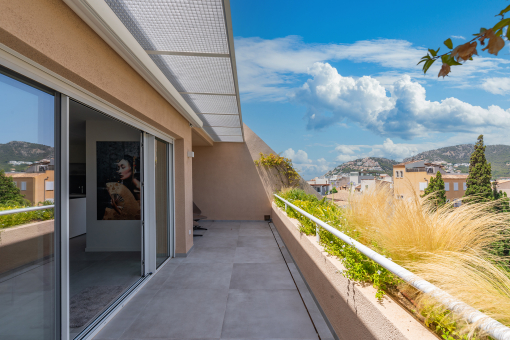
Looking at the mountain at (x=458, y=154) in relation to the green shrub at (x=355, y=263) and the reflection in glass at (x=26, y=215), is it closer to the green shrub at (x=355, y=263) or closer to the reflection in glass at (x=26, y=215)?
A: the green shrub at (x=355, y=263)

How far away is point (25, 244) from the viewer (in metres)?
1.82

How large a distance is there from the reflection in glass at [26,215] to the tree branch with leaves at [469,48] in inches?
89.7

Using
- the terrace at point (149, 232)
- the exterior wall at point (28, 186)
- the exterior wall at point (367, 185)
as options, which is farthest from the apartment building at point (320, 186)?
the exterior wall at point (28, 186)

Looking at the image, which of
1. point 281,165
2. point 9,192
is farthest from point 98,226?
point 281,165

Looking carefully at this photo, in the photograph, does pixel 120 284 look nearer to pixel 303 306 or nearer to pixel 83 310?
pixel 83 310

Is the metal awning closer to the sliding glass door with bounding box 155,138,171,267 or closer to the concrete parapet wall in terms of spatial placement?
the sliding glass door with bounding box 155,138,171,267

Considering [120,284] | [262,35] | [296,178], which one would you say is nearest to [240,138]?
[296,178]

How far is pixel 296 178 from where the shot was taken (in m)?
9.51

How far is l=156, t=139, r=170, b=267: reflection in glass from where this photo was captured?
14.9 feet

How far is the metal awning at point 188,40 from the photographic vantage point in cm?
202

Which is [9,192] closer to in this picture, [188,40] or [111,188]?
[188,40]

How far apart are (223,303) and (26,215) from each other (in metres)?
2.32

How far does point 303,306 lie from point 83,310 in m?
2.55

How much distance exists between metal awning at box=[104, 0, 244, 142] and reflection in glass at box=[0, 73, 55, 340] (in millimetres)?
915
